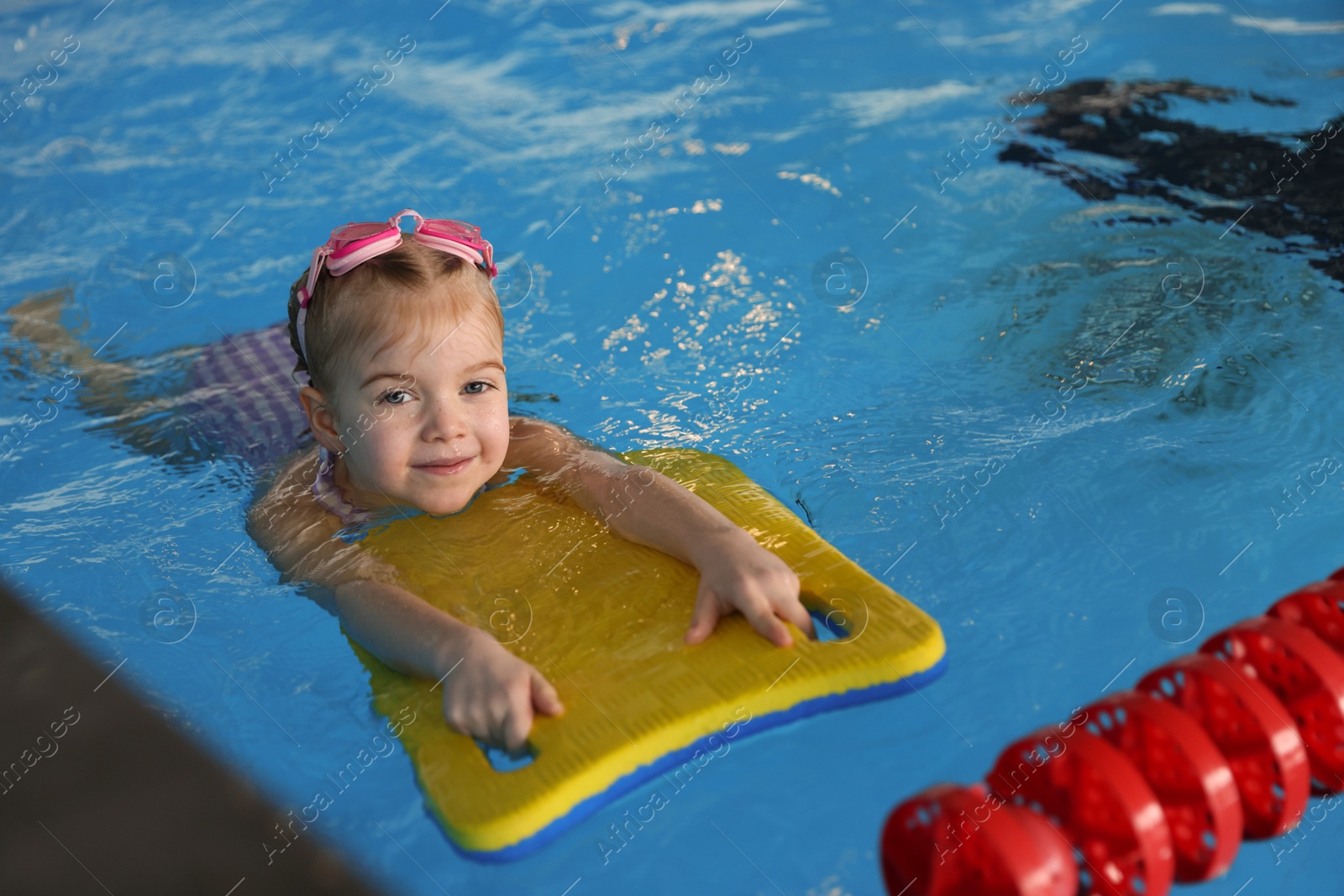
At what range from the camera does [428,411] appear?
7.55 feet

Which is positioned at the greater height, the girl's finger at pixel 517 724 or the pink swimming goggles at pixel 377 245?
the pink swimming goggles at pixel 377 245

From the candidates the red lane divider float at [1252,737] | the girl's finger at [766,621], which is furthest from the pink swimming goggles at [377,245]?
the red lane divider float at [1252,737]

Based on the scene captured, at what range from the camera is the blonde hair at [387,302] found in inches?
89.8

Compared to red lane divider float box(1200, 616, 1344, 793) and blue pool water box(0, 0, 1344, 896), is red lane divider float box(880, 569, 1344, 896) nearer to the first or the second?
red lane divider float box(1200, 616, 1344, 793)

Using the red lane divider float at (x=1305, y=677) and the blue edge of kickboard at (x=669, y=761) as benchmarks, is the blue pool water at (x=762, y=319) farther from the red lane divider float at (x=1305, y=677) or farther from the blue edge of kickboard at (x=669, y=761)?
the red lane divider float at (x=1305, y=677)

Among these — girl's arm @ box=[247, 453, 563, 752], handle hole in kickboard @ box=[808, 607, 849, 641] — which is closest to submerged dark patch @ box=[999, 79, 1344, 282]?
handle hole in kickboard @ box=[808, 607, 849, 641]

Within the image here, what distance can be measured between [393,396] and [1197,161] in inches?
151

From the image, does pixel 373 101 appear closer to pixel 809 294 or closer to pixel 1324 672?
pixel 809 294

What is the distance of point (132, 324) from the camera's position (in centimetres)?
424

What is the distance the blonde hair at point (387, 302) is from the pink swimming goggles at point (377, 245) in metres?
0.02

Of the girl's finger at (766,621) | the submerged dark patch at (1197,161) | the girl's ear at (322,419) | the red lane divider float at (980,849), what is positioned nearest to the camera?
the red lane divider float at (980,849)

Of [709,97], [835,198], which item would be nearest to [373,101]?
[709,97]

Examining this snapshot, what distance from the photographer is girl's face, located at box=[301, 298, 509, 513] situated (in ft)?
7.47

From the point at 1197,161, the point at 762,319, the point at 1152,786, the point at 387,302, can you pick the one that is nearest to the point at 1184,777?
the point at 1152,786
